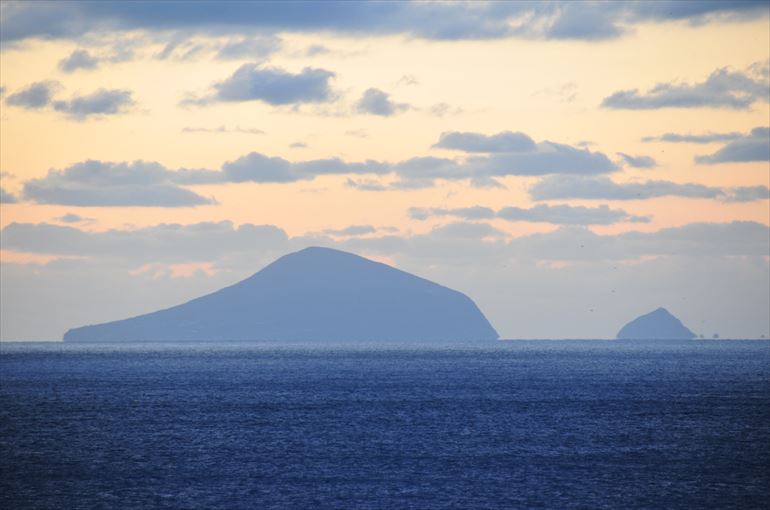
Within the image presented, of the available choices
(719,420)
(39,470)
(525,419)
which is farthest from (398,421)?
(39,470)

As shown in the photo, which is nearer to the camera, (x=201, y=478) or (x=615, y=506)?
(x=615, y=506)

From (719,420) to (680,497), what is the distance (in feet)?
158

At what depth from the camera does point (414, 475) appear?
251 ft

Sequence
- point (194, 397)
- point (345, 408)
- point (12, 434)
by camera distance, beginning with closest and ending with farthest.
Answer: point (12, 434) → point (345, 408) → point (194, 397)

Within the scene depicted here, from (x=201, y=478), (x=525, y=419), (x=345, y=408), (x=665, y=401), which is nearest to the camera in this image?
(x=201, y=478)

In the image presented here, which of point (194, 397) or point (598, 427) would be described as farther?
point (194, 397)

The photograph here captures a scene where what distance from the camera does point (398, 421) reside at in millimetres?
112125

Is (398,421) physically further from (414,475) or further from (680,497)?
(680,497)

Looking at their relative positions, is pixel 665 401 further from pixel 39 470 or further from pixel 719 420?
pixel 39 470

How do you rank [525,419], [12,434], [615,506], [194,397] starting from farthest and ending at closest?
[194,397], [525,419], [12,434], [615,506]

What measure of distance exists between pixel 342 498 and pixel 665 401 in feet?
279

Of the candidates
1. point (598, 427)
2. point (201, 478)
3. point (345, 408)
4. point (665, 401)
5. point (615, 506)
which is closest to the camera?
point (615, 506)

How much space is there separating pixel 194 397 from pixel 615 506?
96.6 metres

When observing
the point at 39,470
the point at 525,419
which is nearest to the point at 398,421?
the point at 525,419
